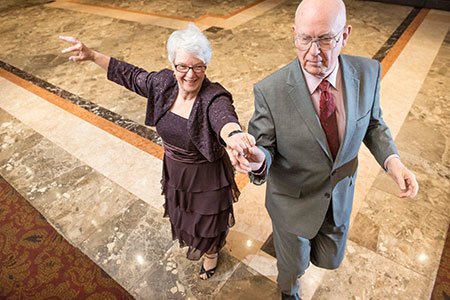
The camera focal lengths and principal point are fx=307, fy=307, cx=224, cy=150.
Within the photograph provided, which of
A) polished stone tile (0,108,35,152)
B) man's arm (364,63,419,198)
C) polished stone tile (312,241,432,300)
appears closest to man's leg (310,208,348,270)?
man's arm (364,63,419,198)

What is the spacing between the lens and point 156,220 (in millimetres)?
2713

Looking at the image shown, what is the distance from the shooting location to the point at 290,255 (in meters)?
1.70

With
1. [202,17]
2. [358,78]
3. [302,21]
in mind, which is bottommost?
[202,17]

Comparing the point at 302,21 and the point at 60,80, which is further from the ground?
the point at 302,21

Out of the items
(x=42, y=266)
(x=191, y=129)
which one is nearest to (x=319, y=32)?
(x=191, y=129)

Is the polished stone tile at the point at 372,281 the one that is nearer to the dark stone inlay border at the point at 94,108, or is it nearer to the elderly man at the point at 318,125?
the elderly man at the point at 318,125

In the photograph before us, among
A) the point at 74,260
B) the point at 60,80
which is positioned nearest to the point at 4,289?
the point at 74,260

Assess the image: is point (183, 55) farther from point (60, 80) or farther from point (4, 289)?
point (60, 80)

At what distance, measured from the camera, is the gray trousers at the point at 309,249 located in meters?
1.61

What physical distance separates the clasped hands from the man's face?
370 mm

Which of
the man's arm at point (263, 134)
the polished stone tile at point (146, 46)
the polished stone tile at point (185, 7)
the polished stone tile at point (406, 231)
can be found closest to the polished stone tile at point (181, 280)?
the polished stone tile at point (406, 231)

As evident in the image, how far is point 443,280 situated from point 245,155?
1940 millimetres

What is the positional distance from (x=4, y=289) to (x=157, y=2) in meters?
8.63

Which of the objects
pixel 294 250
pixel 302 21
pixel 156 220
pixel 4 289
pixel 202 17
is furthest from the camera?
pixel 202 17
